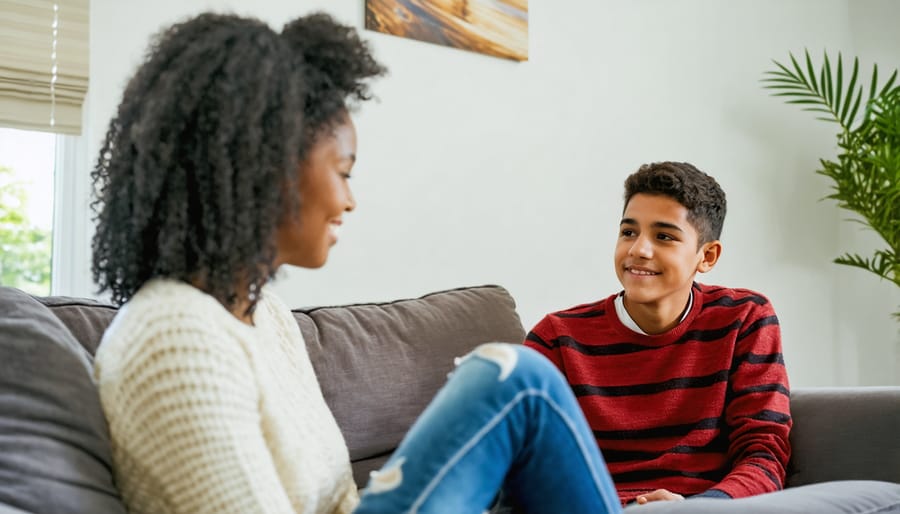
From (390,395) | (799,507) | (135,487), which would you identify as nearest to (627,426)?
(390,395)

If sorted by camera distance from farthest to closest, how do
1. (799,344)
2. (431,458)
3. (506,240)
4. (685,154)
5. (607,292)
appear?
(799,344)
(685,154)
(607,292)
(506,240)
(431,458)

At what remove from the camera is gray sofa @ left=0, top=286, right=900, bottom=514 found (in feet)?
3.73

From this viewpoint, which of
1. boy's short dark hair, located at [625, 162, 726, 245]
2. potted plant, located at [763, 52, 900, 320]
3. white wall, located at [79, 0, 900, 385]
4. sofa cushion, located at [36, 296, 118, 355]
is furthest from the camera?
potted plant, located at [763, 52, 900, 320]

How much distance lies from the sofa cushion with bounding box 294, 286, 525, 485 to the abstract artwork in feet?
3.07

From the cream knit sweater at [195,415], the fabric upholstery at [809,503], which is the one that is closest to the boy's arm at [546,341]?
the fabric upholstery at [809,503]

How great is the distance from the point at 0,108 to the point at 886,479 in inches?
75.1

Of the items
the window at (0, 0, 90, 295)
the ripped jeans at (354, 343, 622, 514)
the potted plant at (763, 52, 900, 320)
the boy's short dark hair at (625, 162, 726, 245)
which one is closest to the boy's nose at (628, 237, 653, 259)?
the boy's short dark hair at (625, 162, 726, 245)

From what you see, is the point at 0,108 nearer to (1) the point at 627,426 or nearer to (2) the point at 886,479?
(1) the point at 627,426

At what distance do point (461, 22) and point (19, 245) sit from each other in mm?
1384

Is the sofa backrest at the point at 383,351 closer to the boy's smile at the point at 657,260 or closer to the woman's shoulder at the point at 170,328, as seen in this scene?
the boy's smile at the point at 657,260

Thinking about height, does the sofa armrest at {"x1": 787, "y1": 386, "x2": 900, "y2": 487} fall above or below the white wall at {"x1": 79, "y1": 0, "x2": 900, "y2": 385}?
below

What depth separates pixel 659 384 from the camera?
6.00 ft

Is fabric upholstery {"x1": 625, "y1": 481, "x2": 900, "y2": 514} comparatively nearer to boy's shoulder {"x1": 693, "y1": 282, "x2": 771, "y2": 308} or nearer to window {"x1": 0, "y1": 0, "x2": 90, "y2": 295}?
boy's shoulder {"x1": 693, "y1": 282, "x2": 771, "y2": 308}

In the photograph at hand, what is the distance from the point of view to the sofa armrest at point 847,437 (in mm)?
1741
